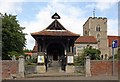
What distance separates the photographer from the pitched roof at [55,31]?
3550cm

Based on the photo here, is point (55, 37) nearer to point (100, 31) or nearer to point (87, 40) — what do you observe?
point (87, 40)

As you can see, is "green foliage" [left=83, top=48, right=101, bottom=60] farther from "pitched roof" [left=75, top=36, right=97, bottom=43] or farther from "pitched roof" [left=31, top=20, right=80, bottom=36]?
"pitched roof" [left=75, top=36, right=97, bottom=43]

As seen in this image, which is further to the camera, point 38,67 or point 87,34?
point 87,34

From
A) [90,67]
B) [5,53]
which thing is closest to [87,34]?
→ [5,53]

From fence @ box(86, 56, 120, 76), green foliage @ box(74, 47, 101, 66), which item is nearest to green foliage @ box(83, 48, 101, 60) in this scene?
green foliage @ box(74, 47, 101, 66)

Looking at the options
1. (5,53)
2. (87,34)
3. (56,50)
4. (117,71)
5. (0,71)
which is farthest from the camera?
(87,34)

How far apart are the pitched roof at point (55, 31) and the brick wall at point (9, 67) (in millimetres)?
9807

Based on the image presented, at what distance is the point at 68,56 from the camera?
3341cm

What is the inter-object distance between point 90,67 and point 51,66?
1316 cm

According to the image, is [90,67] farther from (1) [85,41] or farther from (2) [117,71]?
(1) [85,41]

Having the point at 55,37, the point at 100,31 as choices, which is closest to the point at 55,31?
the point at 55,37

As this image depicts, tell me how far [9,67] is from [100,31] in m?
64.3

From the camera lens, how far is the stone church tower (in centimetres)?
8600

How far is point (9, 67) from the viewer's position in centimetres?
2486
